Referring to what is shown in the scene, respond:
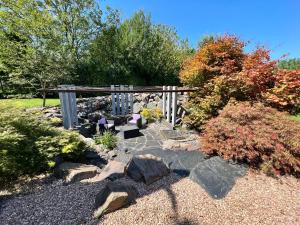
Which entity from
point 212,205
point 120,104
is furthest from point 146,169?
point 120,104

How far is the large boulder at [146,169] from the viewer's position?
2850mm

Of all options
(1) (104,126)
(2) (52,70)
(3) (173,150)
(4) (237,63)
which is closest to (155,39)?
(2) (52,70)

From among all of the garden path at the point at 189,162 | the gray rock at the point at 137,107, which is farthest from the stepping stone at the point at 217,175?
the gray rock at the point at 137,107

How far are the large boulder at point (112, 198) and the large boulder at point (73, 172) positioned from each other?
2.23 ft

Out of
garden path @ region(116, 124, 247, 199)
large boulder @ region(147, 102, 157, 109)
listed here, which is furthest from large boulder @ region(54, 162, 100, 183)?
large boulder @ region(147, 102, 157, 109)

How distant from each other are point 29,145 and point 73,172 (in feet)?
2.89

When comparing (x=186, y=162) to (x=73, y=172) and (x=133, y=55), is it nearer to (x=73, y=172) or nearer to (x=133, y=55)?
(x=73, y=172)

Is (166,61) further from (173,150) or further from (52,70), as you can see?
(173,150)

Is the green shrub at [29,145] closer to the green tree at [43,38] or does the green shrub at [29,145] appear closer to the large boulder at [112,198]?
the large boulder at [112,198]

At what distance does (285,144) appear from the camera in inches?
128

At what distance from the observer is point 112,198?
86.2 inches

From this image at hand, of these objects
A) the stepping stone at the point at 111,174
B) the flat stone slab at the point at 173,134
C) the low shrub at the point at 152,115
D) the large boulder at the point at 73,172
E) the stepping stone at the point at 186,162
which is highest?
the low shrub at the point at 152,115

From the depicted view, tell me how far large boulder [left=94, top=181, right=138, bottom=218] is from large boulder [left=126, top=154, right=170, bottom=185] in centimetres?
44

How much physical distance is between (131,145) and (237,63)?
158 inches
